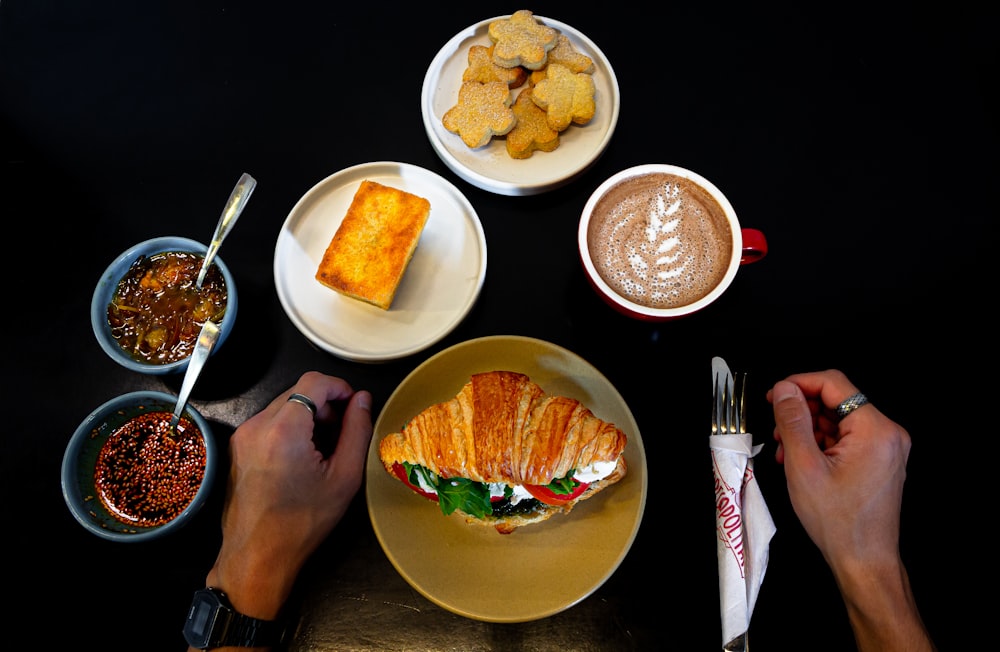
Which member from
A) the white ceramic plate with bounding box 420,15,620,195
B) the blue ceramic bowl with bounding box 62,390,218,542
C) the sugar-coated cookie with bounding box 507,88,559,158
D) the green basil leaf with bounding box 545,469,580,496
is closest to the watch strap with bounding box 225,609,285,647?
the blue ceramic bowl with bounding box 62,390,218,542

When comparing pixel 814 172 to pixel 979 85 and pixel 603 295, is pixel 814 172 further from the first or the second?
pixel 603 295

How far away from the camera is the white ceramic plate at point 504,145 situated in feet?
4.83

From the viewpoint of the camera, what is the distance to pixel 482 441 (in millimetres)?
1177

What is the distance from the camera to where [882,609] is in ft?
4.03

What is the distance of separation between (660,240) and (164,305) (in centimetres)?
108

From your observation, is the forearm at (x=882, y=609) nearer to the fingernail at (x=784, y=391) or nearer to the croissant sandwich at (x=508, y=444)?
the fingernail at (x=784, y=391)

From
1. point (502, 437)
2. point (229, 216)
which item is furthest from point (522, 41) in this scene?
point (502, 437)

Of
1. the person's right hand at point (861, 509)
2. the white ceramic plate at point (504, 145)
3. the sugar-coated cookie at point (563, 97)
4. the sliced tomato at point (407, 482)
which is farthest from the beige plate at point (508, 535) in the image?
the sugar-coated cookie at point (563, 97)

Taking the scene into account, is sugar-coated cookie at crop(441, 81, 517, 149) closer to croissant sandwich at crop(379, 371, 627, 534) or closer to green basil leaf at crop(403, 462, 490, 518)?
croissant sandwich at crop(379, 371, 627, 534)

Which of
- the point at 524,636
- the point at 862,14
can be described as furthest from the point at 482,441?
the point at 862,14

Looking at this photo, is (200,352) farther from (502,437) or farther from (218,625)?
(502,437)

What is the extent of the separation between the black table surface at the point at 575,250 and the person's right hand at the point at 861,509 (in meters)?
0.11

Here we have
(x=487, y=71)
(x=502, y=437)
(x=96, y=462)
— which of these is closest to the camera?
(x=502, y=437)

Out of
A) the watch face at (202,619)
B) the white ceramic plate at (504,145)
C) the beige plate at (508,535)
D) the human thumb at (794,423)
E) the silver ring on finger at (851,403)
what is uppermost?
the white ceramic plate at (504,145)
